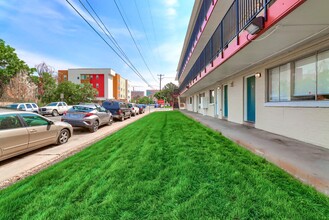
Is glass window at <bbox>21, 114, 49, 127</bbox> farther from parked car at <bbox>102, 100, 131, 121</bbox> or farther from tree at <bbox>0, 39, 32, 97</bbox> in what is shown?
tree at <bbox>0, 39, 32, 97</bbox>

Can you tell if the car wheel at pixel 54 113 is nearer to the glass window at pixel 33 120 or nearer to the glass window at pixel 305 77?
the glass window at pixel 33 120

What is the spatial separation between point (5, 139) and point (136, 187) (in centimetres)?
426

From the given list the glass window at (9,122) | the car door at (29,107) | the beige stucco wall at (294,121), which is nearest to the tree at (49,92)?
the car door at (29,107)

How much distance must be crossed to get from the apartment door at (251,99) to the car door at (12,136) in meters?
9.50

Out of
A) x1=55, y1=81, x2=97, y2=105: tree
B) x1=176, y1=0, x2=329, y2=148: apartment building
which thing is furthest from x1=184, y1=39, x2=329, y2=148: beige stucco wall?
x1=55, y1=81, x2=97, y2=105: tree

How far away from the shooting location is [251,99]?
30.6 feet

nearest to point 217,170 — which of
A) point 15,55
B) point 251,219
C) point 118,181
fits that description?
point 251,219

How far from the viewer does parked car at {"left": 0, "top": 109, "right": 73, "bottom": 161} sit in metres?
5.00

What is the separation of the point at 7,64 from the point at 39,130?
35.2 meters

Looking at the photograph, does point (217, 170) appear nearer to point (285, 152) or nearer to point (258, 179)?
point (258, 179)

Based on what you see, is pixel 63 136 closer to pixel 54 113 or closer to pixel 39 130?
pixel 39 130

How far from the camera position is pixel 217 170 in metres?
3.73

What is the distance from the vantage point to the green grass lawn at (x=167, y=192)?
2443mm

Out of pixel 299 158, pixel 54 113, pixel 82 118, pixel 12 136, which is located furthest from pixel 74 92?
pixel 299 158
